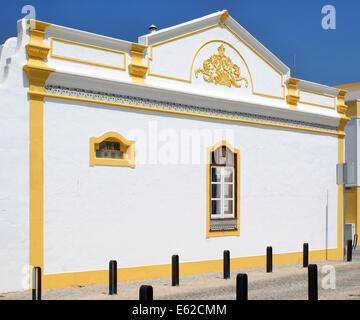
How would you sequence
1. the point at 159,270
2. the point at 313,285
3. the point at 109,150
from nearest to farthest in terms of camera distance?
the point at 313,285 → the point at 109,150 → the point at 159,270

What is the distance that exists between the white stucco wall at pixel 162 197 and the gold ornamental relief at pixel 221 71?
47.3 inches

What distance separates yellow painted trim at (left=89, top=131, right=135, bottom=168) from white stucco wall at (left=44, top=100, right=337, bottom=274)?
12cm

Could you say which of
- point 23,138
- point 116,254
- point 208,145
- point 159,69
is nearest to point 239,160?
point 208,145

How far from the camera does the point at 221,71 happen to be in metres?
17.9

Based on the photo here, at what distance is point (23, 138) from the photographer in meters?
13.4

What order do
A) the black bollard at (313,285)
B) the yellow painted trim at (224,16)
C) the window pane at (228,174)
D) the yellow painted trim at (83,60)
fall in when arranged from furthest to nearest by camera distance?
the yellow painted trim at (224,16) → the window pane at (228,174) → the yellow painted trim at (83,60) → the black bollard at (313,285)

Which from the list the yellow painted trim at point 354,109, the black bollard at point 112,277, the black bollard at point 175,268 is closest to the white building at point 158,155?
the black bollard at point 175,268

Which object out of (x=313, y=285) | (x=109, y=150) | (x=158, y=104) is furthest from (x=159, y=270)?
(x=313, y=285)

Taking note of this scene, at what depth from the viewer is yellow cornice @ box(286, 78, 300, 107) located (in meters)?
19.8

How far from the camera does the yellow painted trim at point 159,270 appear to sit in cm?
1390

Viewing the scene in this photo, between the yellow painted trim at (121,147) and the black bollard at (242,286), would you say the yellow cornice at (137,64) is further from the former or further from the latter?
the black bollard at (242,286)

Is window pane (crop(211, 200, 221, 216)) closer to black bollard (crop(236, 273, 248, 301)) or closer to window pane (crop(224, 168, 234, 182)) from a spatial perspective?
window pane (crop(224, 168, 234, 182))

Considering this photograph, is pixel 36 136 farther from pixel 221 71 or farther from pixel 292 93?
pixel 292 93

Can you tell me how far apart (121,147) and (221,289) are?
13.5ft
